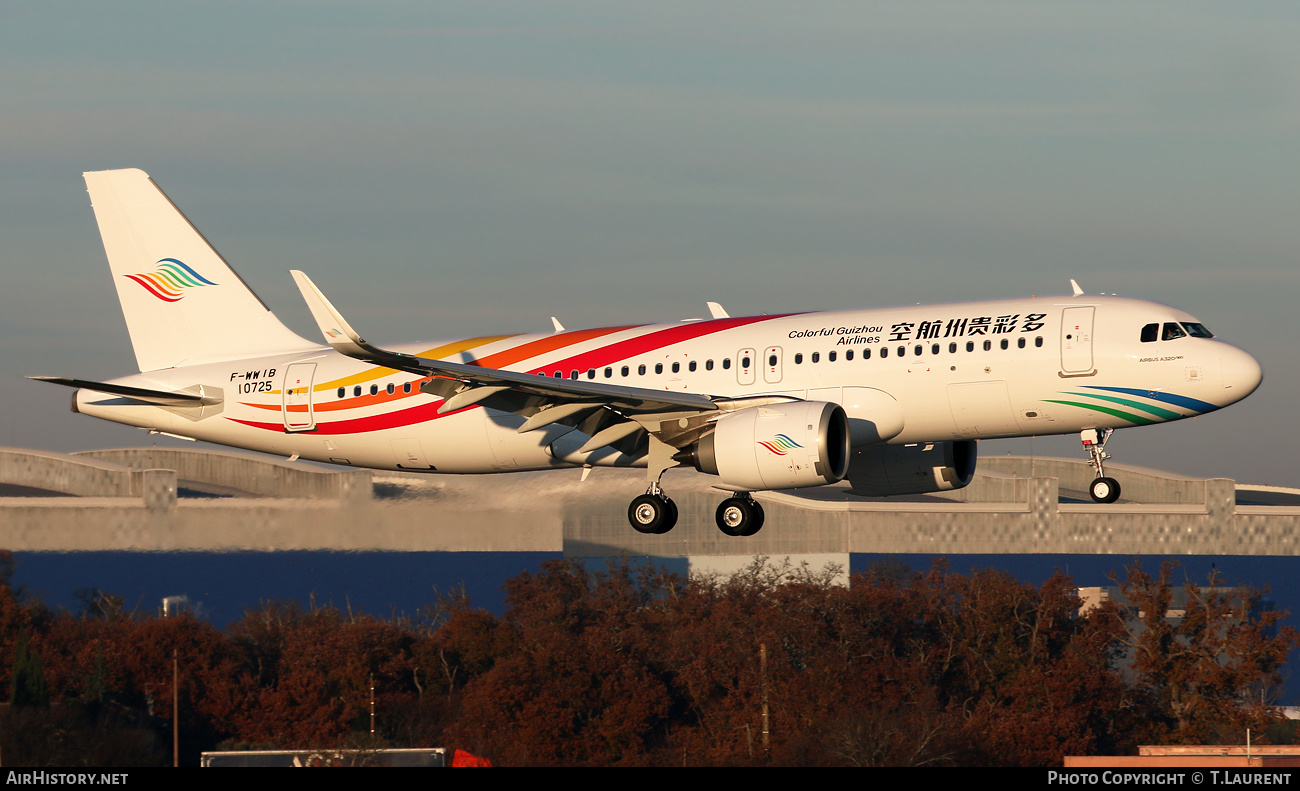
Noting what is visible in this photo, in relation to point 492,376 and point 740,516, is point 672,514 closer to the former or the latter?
point 740,516

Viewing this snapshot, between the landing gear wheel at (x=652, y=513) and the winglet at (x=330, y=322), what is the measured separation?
7965 millimetres

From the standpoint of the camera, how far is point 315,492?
56531 mm

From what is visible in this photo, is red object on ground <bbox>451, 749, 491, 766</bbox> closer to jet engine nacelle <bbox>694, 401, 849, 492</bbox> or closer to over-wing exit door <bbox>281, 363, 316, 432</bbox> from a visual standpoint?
over-wing exit door <bbox>281, 363, 316, 432</bbox>

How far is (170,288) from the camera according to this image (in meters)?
41.7

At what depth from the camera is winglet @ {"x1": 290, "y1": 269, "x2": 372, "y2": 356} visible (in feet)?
100

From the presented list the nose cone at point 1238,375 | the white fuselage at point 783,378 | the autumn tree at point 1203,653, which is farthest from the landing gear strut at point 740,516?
the autumn tree at point 1203,653

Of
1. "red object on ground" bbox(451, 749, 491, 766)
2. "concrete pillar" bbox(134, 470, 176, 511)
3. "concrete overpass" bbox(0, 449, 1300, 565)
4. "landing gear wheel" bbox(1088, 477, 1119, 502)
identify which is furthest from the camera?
"red object on ground" bbox(451, 749, 491, 766)

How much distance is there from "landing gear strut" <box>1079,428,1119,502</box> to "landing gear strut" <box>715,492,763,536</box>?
7.25 m

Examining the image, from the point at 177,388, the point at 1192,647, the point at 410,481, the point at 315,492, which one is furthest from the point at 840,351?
the point at 1192,647

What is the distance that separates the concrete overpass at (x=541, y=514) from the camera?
182 feet

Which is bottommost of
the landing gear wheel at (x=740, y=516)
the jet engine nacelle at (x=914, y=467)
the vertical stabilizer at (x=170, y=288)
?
the landing gear wheel at (x=740, y=516)

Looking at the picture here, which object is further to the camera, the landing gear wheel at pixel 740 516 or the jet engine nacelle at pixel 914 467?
the jet engine nacelle at pixel 914 467

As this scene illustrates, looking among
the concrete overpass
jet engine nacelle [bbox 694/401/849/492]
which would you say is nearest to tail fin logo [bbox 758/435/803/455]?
jet engine nacelle [bbox 694/401/849/492]

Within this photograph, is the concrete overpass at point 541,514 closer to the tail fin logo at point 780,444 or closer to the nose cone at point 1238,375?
the tail fin logo at point 780,444
